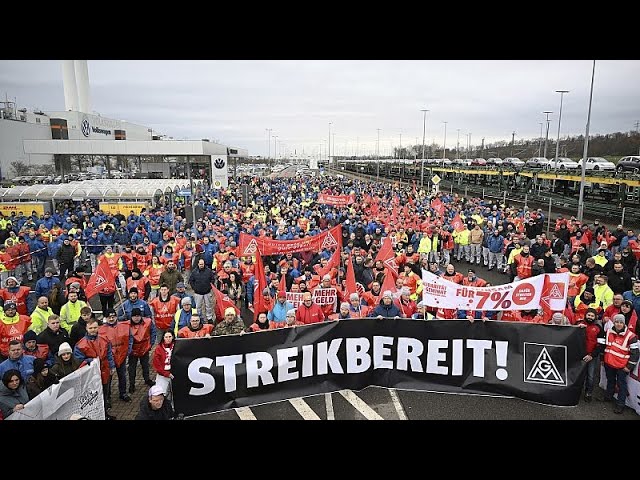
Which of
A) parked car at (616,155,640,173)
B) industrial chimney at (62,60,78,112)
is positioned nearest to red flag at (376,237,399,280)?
parked car at (616,155,640,173)

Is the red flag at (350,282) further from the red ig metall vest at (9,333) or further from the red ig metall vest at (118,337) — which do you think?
the red ig metall vest at (9,333)

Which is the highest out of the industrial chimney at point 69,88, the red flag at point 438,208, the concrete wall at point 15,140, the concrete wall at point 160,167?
the industrial chimney at point 69,88

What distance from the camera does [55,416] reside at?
489 centimetres

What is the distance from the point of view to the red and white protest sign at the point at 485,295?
673 cm

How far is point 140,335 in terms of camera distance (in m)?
6.85

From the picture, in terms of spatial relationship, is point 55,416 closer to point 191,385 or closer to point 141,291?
point 191,385

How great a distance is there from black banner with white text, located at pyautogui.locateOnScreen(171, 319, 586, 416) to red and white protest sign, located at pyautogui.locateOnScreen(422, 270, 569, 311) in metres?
0.64

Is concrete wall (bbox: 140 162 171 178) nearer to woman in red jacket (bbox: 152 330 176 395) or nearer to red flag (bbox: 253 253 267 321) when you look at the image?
red flag (bbox: 253 253 267 321)

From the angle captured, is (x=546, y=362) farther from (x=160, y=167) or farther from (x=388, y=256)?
(x=160, y=167)

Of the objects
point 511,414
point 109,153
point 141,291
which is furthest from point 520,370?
point 109,153

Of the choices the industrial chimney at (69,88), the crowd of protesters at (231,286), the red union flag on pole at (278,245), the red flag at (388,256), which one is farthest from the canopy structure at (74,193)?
the industrial chimney at (69,88)

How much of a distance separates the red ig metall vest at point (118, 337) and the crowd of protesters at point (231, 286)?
15mm
